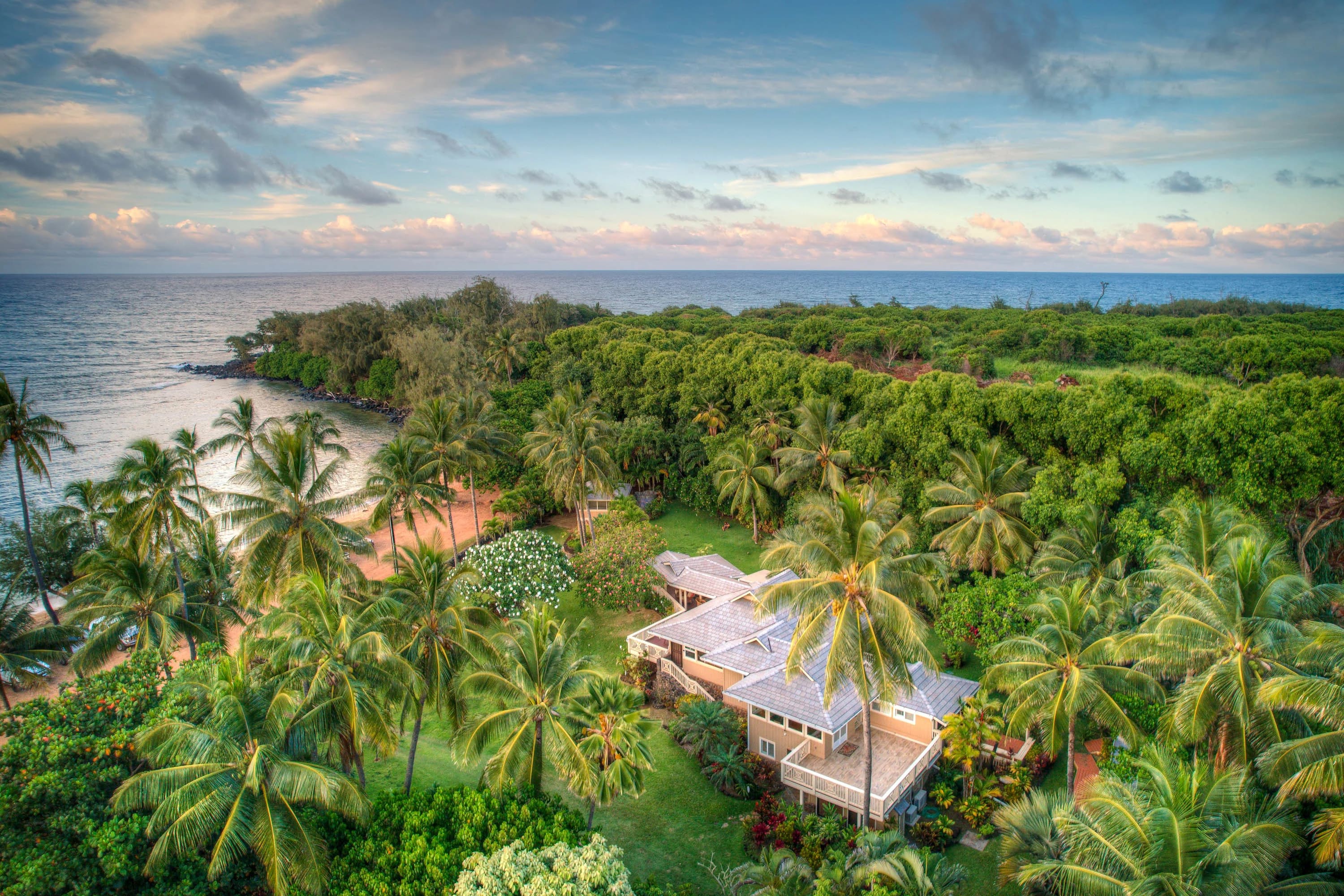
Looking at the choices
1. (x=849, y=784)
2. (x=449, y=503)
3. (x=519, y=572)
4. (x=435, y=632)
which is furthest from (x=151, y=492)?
(x=849, y=784)

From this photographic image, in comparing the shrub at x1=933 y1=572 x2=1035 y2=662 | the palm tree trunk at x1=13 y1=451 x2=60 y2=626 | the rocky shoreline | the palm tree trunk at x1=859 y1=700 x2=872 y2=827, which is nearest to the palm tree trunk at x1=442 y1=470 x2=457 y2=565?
the palm tree trunk at x1=13 y1=451 x2=60 y2=626

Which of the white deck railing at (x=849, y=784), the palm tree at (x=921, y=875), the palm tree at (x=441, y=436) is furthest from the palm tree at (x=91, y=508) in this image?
the palm tree at (x=921, y=875)

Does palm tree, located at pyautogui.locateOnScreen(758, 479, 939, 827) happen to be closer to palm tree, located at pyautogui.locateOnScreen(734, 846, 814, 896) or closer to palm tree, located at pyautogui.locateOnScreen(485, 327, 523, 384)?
palm tree, located at pyautogui.locateOnScreen(734, 846, 814, 896)

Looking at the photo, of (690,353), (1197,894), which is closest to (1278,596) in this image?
(1197,894)

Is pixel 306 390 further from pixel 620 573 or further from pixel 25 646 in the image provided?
pixel 620 573

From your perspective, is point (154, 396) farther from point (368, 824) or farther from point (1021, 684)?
point (1021, 684)
